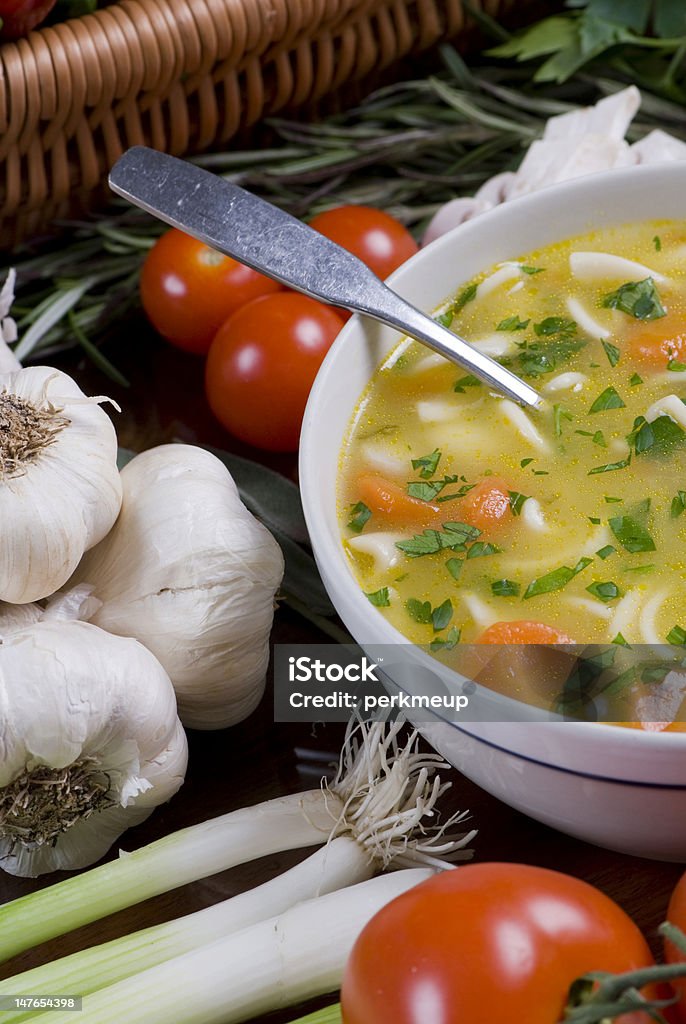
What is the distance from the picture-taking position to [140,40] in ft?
10.4

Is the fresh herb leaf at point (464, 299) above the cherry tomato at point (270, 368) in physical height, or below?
above

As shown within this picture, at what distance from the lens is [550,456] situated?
8.00 ft

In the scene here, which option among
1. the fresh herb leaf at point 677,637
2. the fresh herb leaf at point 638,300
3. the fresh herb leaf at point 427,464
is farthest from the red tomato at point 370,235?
the fresh herb leaf at point 677,637

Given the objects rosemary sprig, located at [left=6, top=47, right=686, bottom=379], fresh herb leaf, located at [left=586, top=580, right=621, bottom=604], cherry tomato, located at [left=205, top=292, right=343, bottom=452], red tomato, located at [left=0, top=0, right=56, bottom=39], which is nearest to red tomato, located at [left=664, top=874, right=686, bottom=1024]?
fresh herb leaf, located at [left=586, top=580, right=621, bottom=604]

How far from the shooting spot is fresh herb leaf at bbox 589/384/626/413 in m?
2.50

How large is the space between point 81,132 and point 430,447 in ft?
5.21

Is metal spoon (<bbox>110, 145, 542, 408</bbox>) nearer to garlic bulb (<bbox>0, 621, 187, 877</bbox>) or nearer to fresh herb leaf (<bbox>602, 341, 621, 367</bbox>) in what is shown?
fresh herb leaf (<bbox>602, 341, 621, 367</bbox>)

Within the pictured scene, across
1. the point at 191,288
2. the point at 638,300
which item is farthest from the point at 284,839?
the point at 191,288

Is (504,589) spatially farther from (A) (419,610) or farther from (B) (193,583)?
(B) (193,583)

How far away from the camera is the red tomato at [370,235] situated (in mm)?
3285

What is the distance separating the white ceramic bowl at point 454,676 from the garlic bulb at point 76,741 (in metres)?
0.42

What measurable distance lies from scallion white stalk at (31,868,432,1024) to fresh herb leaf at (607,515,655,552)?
0.78 meters

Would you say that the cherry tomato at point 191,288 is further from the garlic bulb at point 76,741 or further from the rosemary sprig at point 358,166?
the garlic bulb at point 76,741

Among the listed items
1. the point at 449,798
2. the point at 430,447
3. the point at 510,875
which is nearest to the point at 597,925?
the point at 510,875
